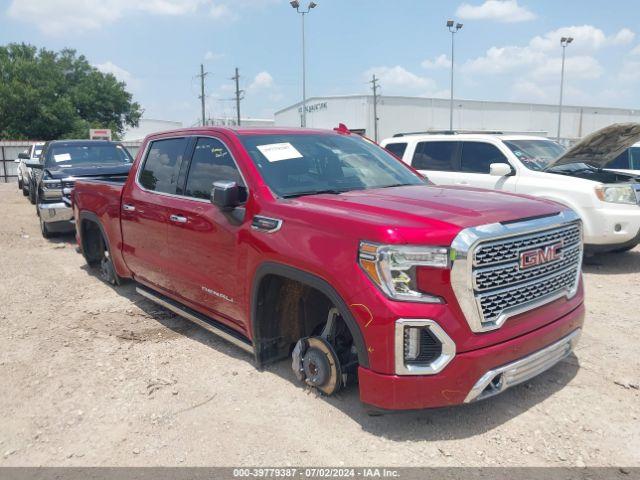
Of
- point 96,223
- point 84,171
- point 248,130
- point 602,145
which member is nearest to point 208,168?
point 248,130

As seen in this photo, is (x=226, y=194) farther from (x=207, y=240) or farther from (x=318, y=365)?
(x=318, y=365)

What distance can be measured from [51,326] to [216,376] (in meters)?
2.19

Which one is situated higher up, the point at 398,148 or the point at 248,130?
the point at 248,130

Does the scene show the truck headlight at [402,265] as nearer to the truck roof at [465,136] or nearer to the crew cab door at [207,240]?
the crew cab door at [207,240]

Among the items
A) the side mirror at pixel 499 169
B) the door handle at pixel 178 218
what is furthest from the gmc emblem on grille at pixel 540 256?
the side mirror at pixel 499 169

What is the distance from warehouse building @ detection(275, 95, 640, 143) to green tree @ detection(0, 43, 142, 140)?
74.7 feet

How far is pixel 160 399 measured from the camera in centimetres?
367

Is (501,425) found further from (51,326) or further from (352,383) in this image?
(51,326)

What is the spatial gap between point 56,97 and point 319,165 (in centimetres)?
4667

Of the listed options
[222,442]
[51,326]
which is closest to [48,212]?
[51,326]

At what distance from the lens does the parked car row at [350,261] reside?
2.80m

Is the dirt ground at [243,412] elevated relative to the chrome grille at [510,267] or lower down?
lower down

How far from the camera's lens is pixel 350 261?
9.55 ft

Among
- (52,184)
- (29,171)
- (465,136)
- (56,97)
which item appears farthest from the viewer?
(56,97)
